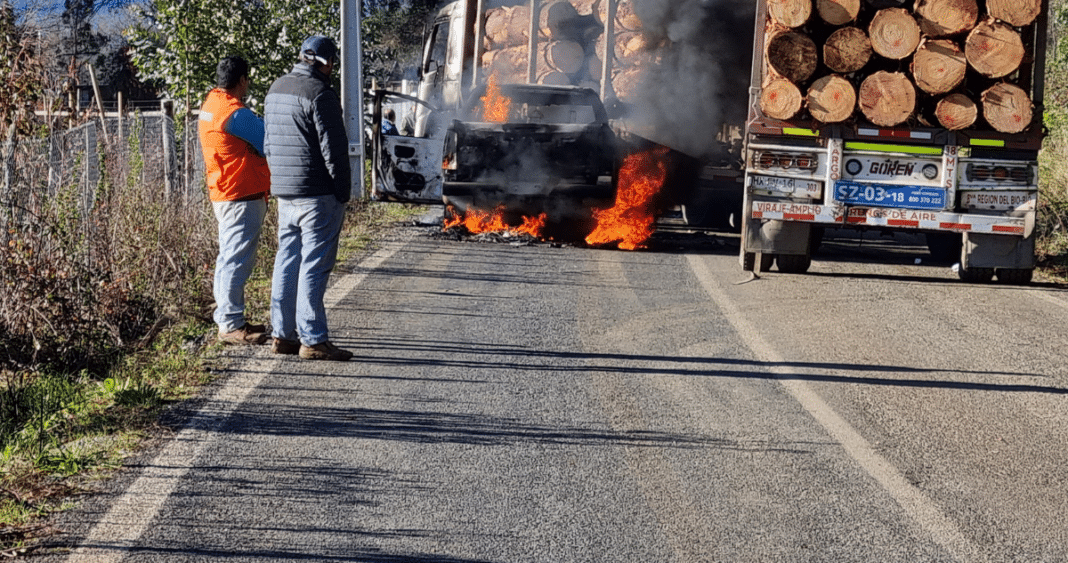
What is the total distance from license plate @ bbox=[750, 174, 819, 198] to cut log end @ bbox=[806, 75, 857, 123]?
609 millimetres

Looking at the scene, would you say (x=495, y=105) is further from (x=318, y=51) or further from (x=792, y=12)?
(x=318, y=51)

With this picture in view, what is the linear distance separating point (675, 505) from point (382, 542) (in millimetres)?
1180

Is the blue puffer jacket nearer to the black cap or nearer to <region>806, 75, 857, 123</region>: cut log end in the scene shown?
the black cap

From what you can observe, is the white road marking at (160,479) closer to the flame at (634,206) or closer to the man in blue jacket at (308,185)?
the man in blue jacket at (308,185)

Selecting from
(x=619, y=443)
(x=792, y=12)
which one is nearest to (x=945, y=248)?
(x=792, y=12)

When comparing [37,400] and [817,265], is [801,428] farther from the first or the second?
[817,265]

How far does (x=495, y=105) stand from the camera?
14102mm

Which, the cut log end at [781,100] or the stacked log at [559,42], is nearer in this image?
the cut log end at [781,100]

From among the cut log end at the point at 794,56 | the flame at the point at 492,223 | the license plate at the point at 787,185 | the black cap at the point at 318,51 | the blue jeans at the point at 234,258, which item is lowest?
→ the flame at the point at 492,223

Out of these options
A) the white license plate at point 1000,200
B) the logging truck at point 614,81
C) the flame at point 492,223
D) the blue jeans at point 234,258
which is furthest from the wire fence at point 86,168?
the white license plate at point 1000,200

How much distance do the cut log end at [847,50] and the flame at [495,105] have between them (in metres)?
4.17

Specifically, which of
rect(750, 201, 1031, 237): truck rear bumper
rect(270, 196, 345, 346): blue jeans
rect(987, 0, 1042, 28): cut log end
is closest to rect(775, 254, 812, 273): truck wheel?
rect(750, 201, 1031, 237): truck rear bumper

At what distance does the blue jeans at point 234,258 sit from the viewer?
7547mm

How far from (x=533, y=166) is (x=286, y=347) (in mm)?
6474
